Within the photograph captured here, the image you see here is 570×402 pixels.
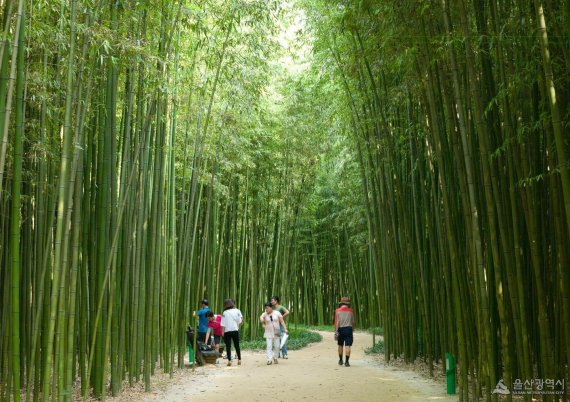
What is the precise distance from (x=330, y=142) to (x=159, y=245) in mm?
5328

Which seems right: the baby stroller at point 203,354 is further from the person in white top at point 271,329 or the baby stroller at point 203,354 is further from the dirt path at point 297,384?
the person in white top at point 271,329

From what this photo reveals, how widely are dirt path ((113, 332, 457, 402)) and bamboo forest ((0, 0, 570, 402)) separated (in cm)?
37

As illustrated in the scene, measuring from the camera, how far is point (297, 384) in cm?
589

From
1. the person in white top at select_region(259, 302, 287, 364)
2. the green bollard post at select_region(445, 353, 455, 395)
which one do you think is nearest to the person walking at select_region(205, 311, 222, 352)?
the person in white top at select_region(259, 302, 287, 364)

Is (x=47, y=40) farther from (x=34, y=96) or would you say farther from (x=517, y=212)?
(x=517, y=212)

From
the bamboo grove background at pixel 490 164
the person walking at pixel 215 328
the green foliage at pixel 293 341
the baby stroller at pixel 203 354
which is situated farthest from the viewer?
the green foliage at pixel 293 341

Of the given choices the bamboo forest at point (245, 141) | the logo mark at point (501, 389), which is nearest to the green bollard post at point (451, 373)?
the bamboo forest at point (245, 141)

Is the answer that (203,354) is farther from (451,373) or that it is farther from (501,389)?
(501,389)

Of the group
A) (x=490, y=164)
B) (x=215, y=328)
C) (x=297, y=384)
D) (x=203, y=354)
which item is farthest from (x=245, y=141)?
(x=490, y=164)

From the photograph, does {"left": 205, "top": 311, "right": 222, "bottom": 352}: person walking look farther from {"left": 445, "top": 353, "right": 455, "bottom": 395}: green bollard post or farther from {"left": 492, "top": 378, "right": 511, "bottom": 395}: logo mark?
{"left": 492, "top": 378, "right": 511, "bottom": 395}: logo mark

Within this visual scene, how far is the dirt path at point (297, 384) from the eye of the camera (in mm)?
5105

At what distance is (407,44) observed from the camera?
498 centimetres

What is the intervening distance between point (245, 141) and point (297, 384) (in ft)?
14.2

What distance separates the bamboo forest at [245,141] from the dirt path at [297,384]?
1.21ft
